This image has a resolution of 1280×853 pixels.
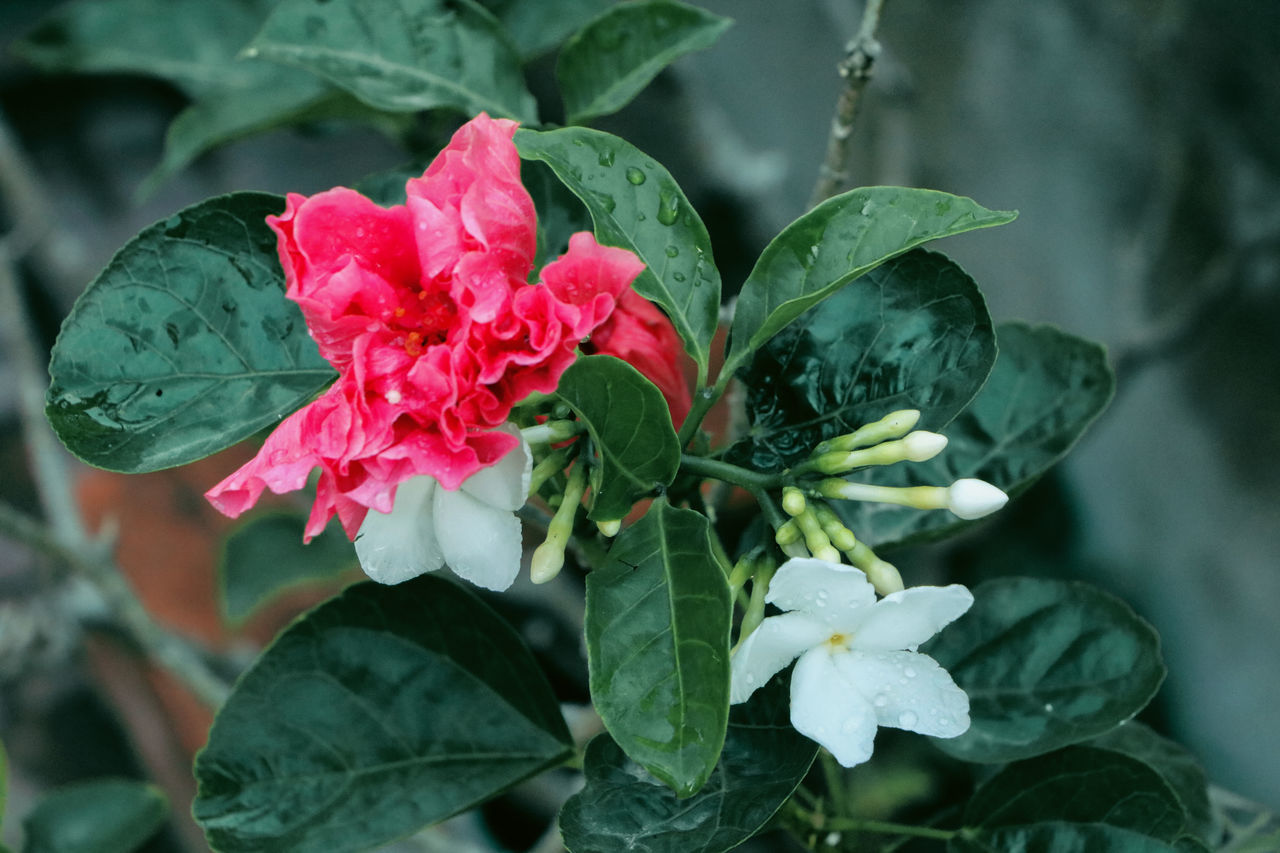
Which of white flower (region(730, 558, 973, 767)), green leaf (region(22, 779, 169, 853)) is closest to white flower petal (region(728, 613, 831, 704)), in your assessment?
white flower (region(730, 558, 973, 767))

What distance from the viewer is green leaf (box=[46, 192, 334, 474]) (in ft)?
2.14

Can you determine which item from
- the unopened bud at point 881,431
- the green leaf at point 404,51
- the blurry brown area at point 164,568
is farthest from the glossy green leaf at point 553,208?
the blurry brown area at point 164,568

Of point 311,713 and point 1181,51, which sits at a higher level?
point 1181,51

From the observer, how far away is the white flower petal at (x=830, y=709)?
0.54m

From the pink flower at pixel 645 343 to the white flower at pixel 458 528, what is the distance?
4.4 inches

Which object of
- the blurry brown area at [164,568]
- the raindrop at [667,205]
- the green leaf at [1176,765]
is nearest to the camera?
the raindrop at [667,205]

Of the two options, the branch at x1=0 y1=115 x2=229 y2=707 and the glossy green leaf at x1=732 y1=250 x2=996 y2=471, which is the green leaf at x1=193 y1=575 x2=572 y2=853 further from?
the branch at x1=0 y1=115 x2=229 y2=707

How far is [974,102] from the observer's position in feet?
4.87

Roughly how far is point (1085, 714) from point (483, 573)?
1.56 feet

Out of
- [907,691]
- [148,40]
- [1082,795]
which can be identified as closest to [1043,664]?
[1082,795]

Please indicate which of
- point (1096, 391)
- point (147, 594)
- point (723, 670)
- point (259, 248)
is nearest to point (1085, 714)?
point (1096, 391)

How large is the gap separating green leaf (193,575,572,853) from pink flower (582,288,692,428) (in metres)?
0.26

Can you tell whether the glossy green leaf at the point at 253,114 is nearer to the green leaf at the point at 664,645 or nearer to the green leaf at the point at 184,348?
the green leaf at the point at 184,348

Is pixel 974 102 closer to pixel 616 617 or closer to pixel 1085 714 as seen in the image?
pixel 1085 714
